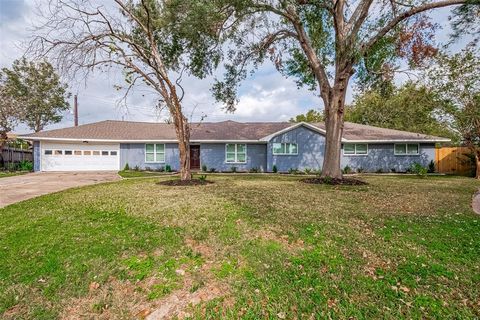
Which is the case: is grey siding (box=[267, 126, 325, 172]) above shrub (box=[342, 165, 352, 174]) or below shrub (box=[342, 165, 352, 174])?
above

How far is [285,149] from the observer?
20109 mm

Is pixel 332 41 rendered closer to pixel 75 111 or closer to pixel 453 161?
pixel 453 161

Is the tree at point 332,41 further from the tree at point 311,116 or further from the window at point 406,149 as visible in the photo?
the tree at point 311,116

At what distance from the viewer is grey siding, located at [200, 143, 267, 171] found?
21141 mm

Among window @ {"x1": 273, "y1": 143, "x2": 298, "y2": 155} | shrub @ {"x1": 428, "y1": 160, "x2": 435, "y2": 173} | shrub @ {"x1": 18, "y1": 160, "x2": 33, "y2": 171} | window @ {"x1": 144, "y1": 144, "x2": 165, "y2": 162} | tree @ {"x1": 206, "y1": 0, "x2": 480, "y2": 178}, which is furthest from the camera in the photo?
window @ {"x1": 144, "y1": 144, "x2": 165, "y2": 162}

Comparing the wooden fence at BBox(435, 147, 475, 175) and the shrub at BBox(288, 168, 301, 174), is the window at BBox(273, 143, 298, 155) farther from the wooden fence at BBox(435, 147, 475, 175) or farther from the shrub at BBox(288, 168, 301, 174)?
the wooden fence at BBox(435, 147, 475, 175)

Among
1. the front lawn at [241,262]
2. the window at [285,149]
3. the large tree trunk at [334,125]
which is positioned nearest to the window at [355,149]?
the window at [285,149]

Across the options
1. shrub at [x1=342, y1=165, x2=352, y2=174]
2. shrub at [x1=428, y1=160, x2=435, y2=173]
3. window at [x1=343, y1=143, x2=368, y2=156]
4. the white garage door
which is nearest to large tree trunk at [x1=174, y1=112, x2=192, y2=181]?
the white garage door

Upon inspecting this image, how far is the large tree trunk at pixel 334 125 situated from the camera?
1260 centimetres

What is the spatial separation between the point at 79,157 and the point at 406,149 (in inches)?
987

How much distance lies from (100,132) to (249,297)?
73.7ft

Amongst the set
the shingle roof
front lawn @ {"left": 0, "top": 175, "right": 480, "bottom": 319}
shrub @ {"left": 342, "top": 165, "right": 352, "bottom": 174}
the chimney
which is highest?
the chimney

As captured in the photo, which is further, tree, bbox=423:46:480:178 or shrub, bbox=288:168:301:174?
shrub, bbox=288:168:301:174

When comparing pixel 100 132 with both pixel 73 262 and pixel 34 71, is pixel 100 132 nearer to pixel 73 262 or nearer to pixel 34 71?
pixel 34 71
